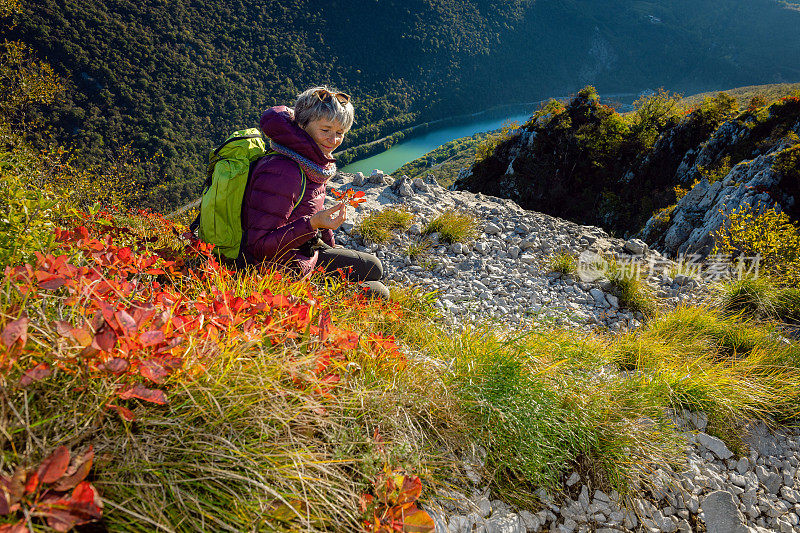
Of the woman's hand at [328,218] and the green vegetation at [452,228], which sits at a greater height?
the woman's hand at [328,218]

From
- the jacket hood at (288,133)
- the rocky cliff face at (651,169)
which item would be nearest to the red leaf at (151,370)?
the jacket hood at (288,133)

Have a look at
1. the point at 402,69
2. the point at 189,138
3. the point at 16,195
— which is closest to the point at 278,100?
the point at 189,138

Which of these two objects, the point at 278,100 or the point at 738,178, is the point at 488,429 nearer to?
the point at 738,178

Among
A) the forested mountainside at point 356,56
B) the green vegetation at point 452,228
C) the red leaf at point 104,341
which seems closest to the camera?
the red leaf at point 104,341

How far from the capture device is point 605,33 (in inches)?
4956

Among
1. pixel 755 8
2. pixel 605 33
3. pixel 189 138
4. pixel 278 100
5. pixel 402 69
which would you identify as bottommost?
pixel 189 138

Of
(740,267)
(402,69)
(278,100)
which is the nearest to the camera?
(740,267)

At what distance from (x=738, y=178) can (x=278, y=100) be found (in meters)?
57.2

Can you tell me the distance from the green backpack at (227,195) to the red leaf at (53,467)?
2280 millimetres

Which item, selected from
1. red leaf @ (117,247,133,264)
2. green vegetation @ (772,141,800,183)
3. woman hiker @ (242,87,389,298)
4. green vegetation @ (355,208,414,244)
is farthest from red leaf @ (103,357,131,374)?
green vegetation @ (772,141,800,183)

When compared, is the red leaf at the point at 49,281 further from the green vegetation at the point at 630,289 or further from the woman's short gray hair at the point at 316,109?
the green vegetation at the point at 630,289

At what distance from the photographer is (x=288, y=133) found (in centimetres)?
290

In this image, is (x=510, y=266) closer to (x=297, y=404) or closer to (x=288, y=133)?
(x=288, y=133)

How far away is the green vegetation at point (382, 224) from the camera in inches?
224
